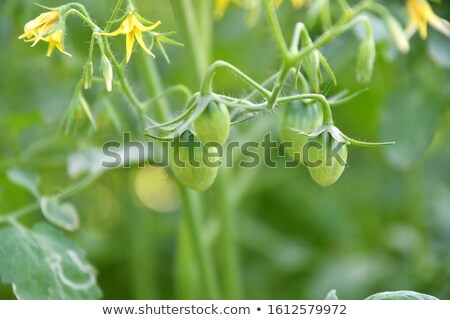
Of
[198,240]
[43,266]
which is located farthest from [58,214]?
[198,240]

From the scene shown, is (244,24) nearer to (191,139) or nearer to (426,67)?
(426,67)

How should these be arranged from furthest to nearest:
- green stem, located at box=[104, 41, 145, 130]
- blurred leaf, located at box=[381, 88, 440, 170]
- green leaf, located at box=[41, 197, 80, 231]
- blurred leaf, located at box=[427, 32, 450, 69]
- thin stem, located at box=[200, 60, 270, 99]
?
1. blurred leaf, located at box=[381, 88, 440, 170]
2. blurred leaf, located at box=[427, 32, 450, 69]
3. green leaf, located at box=[41, 197, 80, 231]
4. green stem, located at box=[104, 41, 145, 130]
5. thin stem, located at box=[200, 60, 270, 99]

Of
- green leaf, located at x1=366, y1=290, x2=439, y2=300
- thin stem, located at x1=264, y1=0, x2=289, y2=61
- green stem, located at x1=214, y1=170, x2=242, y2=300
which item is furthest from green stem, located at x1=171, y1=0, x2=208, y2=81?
green leaf, located at x1=366, y1=290, x2=439, y2=300

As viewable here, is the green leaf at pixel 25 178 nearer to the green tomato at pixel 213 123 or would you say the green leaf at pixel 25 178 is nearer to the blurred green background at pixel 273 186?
the blurred green background at pixel 273 186

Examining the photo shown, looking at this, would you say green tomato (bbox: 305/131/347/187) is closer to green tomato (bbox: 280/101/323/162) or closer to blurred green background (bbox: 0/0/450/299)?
green tomato (bbox: 280/101/323/162)

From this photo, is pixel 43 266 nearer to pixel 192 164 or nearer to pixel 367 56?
pixel 192 164
